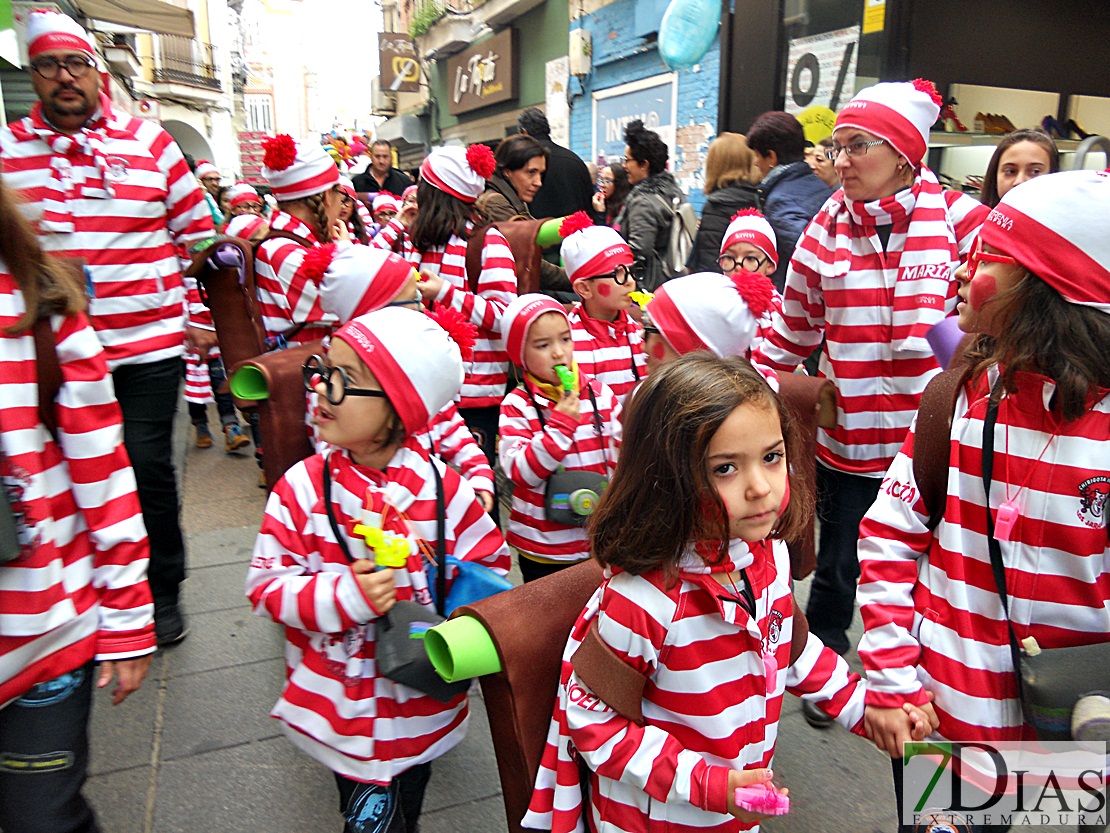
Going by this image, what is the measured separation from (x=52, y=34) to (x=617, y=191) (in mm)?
4424

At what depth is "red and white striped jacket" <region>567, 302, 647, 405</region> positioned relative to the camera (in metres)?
3.08

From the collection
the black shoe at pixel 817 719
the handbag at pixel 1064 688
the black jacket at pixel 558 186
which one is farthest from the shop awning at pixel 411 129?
the handbag at pixel 1064 688

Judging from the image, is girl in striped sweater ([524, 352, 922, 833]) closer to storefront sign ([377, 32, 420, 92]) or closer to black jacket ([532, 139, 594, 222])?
black jacket ([532, 139, 594, 222])

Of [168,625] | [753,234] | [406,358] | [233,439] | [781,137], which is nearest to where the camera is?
[406,358]

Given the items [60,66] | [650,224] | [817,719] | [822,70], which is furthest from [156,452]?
[822,70]

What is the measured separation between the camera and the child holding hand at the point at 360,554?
5.89ft

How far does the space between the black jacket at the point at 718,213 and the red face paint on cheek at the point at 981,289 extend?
295 centimetres

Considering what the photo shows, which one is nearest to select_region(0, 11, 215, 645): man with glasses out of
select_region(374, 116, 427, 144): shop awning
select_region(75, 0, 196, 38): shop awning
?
select_region(75, 0, 196, 38): shop awning

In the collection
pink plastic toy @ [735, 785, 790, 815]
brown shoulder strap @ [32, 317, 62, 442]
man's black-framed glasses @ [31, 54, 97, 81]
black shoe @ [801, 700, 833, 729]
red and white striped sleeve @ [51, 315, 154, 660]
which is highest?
man's black-framed glasses @ [31, 54, 97, 81]

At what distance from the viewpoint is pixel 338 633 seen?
179 cm

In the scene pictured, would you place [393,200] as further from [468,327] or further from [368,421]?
[368,421]

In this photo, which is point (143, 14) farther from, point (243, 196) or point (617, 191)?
point (617, 191)

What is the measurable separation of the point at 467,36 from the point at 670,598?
764 inches

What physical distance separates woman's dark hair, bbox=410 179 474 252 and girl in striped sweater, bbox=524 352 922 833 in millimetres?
2764
